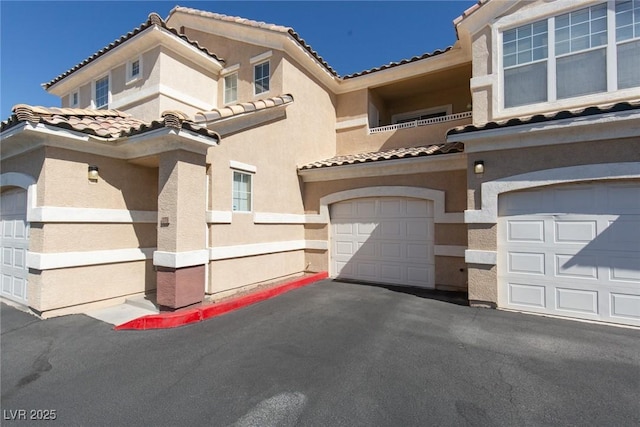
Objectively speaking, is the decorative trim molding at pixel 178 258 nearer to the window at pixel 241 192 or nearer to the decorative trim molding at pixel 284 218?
the window at pixel 241 192

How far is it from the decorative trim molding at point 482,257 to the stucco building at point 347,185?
0.03 m

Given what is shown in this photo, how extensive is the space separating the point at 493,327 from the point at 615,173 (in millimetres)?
3543

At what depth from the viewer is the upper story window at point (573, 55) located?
6.02m

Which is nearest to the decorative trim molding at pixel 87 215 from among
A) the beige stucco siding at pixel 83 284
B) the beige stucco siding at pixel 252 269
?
the beige stucco siding at pixel 83 284

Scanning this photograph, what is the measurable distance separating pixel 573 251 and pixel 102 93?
1457 cm

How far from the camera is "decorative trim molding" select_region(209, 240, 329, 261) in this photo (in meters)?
6.92

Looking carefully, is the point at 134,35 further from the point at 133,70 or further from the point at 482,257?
the point at 482,257

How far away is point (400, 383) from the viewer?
3.71 m

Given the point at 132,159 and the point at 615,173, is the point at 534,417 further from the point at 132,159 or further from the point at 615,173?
the point at 132,159

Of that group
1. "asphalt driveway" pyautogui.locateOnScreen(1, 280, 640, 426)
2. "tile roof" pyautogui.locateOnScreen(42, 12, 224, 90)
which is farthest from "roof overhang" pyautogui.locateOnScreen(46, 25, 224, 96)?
"asphalt driveway" pyautogui.locateOnScreen(1, 280, 640, 426)

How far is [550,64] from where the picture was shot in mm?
6562

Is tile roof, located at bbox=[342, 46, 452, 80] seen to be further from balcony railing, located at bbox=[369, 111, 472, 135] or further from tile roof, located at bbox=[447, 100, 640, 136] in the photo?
tile roof, located at bbox=[447, 100, 640, 136]

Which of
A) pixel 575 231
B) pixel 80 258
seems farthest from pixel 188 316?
pixel 575 231

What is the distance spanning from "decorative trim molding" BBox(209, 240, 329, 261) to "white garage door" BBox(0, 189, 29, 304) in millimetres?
3978
